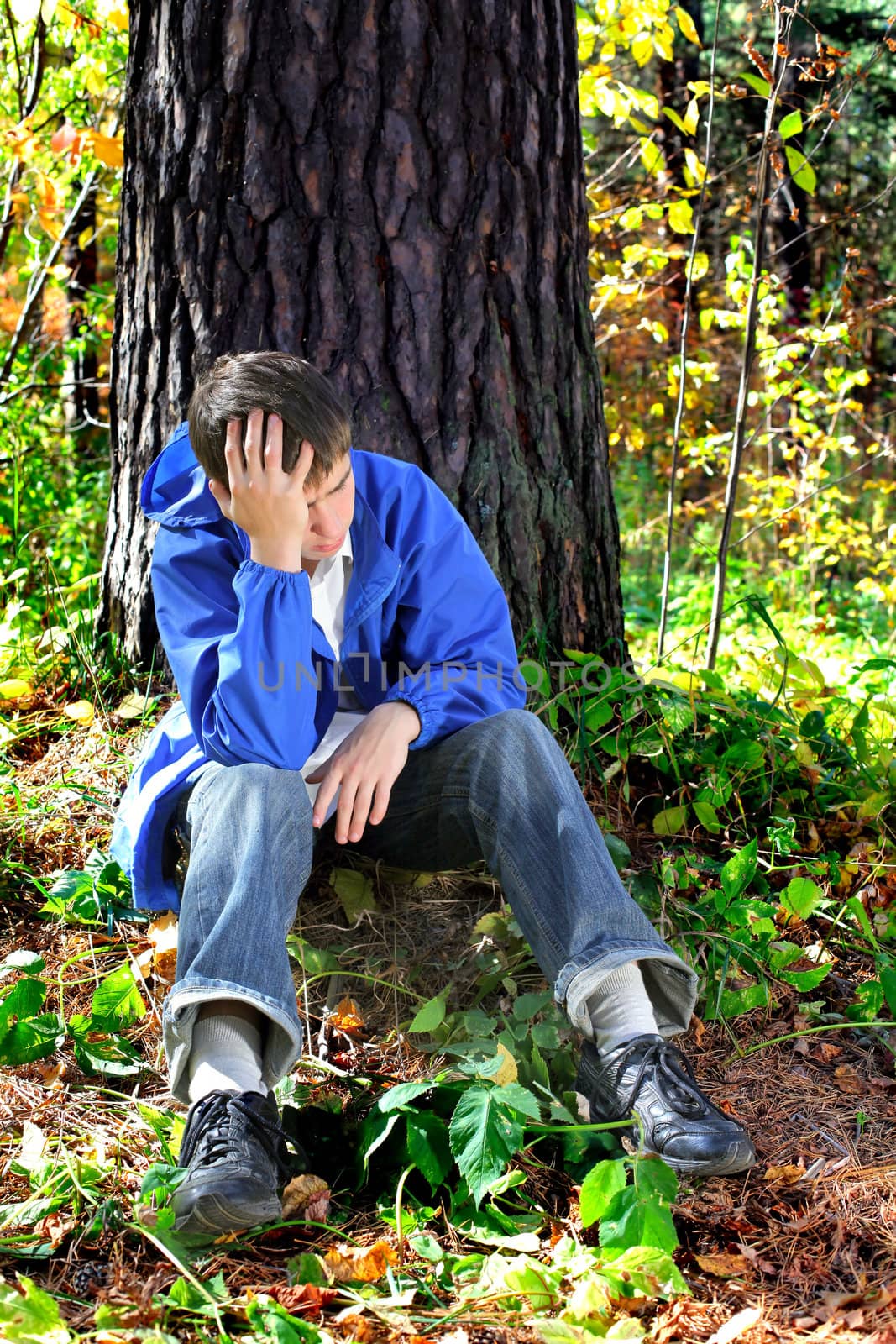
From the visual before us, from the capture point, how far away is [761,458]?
9.39 metres

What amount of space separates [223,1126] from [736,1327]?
70 centimetres

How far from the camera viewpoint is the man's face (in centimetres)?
192

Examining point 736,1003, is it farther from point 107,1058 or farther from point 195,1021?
point 107,1058

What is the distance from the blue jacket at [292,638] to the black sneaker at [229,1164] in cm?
54

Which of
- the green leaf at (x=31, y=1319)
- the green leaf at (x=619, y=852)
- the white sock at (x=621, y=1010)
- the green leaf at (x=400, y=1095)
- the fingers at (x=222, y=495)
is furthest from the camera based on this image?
the green leaf at (x=619, y=852)

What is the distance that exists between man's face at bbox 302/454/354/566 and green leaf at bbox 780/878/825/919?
3.56 feet

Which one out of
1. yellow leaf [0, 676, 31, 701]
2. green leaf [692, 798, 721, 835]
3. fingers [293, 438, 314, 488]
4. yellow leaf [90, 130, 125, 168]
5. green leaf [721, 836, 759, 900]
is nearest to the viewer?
fingers [293, 438, 314, 488]

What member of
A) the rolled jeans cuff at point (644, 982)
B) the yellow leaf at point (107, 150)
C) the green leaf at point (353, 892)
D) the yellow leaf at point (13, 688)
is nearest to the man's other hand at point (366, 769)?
the green leaf at point (353, 892)

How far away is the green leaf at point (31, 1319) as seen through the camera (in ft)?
4.22

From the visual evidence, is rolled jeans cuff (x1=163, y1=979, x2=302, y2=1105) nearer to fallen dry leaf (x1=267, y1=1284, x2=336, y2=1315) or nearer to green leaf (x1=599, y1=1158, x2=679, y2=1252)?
fallen dry leaf (x1=267, y1=1284, x2=336, y2=1315)

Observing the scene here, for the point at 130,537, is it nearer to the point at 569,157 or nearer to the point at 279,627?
the point at 279,627

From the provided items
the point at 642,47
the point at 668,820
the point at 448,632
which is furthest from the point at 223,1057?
the point at 642,47

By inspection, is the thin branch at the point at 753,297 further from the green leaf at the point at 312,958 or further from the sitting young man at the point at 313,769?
the green leaf at the point at 312,958

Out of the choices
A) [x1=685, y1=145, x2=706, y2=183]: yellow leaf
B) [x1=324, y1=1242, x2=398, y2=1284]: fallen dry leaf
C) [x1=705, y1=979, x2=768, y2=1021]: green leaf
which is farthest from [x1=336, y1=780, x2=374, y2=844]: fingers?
[x1=685, y1=145, x2=706, y2=183]: yellow leaf
